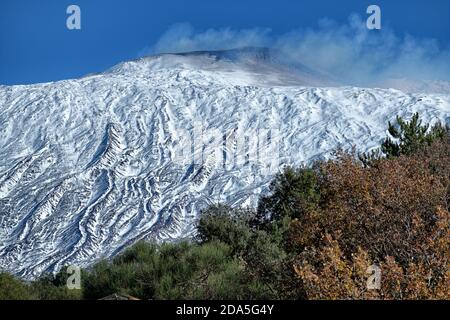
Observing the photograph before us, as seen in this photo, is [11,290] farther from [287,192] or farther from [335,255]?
[287,192]

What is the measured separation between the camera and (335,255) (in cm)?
1536

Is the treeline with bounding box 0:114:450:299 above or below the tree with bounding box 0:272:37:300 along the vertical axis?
above

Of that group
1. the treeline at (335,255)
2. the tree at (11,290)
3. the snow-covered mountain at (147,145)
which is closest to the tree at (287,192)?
the treeline at (335,255)

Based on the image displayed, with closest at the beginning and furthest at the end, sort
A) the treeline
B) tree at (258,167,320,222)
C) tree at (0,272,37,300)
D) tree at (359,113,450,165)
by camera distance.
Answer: the treeline
tree at (0,272,37,300)
tree at (359,113,450,165)
tree at (258,167,320,222)

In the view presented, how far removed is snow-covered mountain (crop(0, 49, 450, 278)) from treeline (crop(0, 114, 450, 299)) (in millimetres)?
59647

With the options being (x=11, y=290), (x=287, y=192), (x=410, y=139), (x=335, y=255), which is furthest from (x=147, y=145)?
(x=335, y=255)

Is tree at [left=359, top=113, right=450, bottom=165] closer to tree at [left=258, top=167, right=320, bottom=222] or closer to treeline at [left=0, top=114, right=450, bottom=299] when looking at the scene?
tree at [left=258, top=167, right=320, bottom=222]

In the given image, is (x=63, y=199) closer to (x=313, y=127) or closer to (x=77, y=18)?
(x=313, y=127)

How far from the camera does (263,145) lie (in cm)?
10681

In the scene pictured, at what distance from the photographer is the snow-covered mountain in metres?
95.2

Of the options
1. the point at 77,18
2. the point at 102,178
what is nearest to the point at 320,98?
the point at 102,178

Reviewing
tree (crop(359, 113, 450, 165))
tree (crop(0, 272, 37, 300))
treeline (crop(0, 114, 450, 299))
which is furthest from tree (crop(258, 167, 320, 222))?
tree (crop(0, 272, 37, 300))

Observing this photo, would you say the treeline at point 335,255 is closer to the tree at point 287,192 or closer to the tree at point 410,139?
the tree at point 410,139

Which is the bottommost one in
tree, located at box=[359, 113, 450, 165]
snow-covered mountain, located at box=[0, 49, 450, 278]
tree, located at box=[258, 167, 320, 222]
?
snow-covered mountain, located at box=[0, 49, 450, 278]
